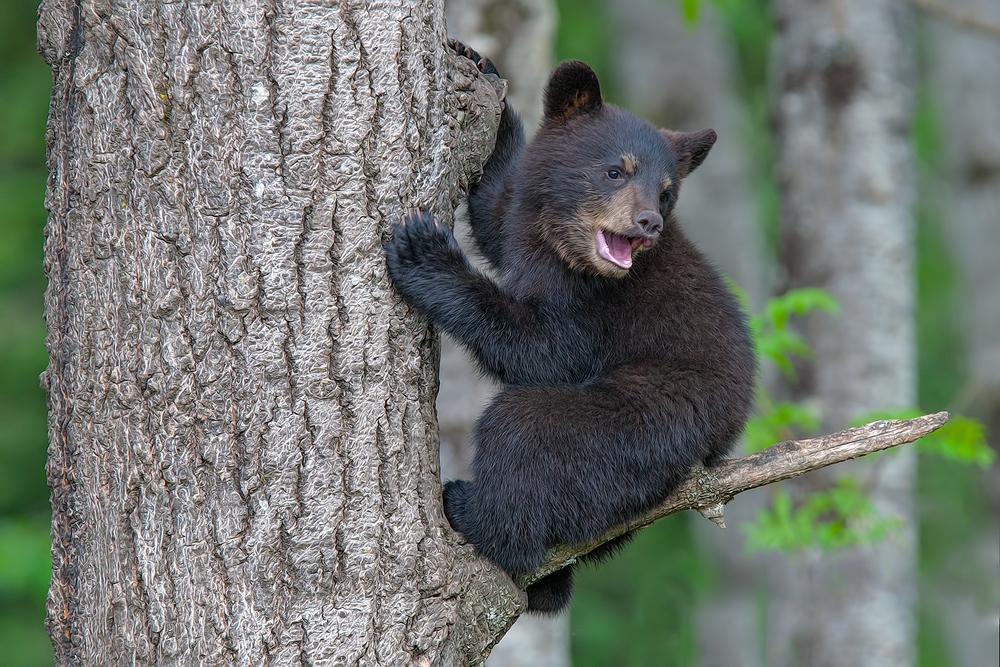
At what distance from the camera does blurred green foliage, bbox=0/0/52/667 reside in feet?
26.5

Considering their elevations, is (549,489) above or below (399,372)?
below

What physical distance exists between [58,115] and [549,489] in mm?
1861

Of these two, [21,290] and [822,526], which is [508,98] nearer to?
[822,526]

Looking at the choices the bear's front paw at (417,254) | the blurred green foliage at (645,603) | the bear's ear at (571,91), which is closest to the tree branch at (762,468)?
the bear's front paw at (417,254)

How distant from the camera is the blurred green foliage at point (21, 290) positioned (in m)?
8.07

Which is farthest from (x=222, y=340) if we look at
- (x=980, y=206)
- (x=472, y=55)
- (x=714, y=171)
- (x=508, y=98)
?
(x=714, y=171)

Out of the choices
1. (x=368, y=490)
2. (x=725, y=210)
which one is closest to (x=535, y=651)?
(x=368, y=490)

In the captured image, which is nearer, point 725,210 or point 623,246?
point 623,246

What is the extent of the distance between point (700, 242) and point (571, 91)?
260 centimetres

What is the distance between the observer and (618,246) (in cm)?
362

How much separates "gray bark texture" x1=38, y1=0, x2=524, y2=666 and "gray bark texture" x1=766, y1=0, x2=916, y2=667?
15.2 feet

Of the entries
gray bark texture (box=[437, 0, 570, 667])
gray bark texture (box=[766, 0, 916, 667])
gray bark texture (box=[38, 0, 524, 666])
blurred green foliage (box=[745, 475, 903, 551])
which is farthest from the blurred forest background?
gray bark texture (box=[38, 0, 524, 666])

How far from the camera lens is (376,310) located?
8.93ft

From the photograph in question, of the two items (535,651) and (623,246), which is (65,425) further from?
(535,651)
